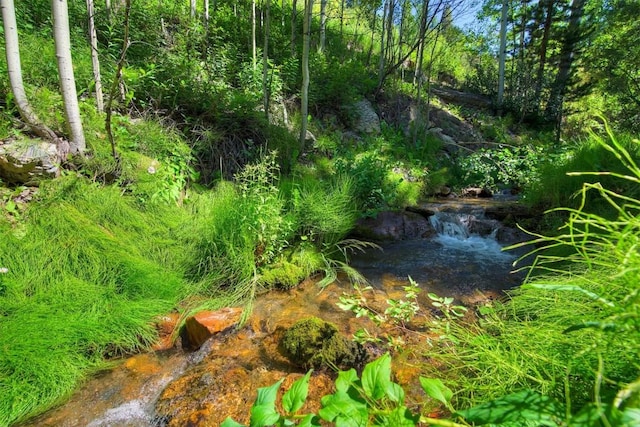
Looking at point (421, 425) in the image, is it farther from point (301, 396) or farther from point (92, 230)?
point (92, 230)

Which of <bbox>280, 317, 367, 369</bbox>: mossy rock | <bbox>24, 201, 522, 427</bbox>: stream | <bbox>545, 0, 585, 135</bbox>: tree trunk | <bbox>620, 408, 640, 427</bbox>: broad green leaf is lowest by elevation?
<bbox>24, 201, 522, 427</bbox>: stream

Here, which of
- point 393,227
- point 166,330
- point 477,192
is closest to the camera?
point 166,330

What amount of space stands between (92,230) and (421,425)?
3278 millimetres

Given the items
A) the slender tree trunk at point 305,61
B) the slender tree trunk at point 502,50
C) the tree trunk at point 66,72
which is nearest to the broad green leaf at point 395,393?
the tree trunk at point 66,72

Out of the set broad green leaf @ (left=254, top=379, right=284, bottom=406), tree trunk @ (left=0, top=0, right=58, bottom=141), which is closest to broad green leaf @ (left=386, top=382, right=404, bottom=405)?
broad green leaf @ (left=254, top=379, right=284, bottom=406)

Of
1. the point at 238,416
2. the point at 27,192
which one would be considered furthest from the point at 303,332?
the point at 27,192

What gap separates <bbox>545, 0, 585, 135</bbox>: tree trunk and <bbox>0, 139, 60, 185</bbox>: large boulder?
1426cm

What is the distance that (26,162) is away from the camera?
3279mm

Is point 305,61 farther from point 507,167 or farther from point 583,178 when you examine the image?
point 507,167

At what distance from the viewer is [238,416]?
192 cm

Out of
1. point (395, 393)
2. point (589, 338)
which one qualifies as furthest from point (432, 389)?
point (589, 338)

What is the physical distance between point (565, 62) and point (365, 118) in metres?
9.28

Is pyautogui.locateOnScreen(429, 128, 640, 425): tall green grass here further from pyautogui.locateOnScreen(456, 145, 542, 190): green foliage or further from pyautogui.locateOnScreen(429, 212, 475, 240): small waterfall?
pyautogui.locateOnScreen(456, 145, 542, 190): green foliage

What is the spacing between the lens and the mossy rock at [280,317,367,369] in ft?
7.36
